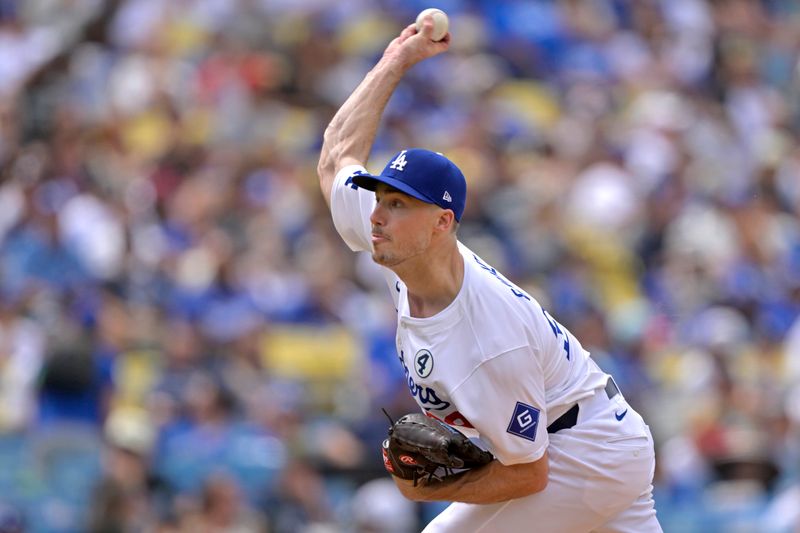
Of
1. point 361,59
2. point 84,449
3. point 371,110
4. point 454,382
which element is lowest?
point 84,449

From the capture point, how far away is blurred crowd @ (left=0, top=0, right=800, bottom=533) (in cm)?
905

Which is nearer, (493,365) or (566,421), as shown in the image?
(493,365)

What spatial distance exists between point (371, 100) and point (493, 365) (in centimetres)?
130

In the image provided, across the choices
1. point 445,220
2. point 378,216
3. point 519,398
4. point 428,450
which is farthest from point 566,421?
point 378,216

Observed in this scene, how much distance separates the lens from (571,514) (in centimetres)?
493

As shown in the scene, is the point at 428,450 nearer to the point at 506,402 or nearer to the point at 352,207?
the point at 506,402

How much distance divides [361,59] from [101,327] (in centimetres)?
505

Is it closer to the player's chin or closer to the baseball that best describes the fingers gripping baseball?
the baseball

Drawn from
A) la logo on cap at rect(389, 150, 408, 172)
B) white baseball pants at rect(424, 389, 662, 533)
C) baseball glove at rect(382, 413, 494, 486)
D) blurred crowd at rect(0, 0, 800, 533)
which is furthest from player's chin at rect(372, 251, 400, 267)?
blurred crowd at rect(0, 0, 800, 533)

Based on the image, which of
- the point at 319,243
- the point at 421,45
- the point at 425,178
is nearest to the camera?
the point at 425,178

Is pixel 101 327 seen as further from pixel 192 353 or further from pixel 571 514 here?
pixel 571 514

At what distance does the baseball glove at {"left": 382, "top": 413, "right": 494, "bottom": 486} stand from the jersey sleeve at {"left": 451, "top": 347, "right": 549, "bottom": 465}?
0.16 meters

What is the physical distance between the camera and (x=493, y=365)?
454cm

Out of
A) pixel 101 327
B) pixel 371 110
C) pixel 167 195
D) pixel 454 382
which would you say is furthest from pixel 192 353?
pixel 454 382
